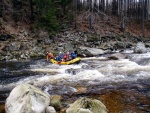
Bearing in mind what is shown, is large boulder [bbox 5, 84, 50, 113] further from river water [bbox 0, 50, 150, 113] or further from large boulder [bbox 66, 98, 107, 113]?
river water [bbox 0, 50, 150, 113]

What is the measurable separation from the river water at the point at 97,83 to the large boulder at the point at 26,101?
2106 millimetres

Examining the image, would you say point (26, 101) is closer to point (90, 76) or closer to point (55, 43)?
point (90, 76)

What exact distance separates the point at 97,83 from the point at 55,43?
55.0 ft

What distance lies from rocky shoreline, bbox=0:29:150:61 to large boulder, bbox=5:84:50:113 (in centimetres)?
1515

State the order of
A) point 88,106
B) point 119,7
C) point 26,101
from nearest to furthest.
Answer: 1. point 88,106
2. point 26,101
3. point 119,7

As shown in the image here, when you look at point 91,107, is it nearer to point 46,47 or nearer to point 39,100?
point 39,100

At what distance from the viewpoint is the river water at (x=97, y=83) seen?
10.2 meters

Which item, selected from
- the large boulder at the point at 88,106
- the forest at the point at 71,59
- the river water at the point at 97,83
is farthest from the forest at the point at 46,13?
the large boulder at the point at 88,106

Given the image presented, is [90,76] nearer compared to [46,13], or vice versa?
[90,76]

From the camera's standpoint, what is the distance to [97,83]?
13.2m

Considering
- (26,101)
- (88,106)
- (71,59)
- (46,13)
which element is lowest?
(71,59)

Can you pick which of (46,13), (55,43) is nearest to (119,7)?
(46,13)

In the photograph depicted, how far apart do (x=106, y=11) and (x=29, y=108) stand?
39336 millimetres

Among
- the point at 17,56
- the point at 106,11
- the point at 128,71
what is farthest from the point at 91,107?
the point at 106,11
